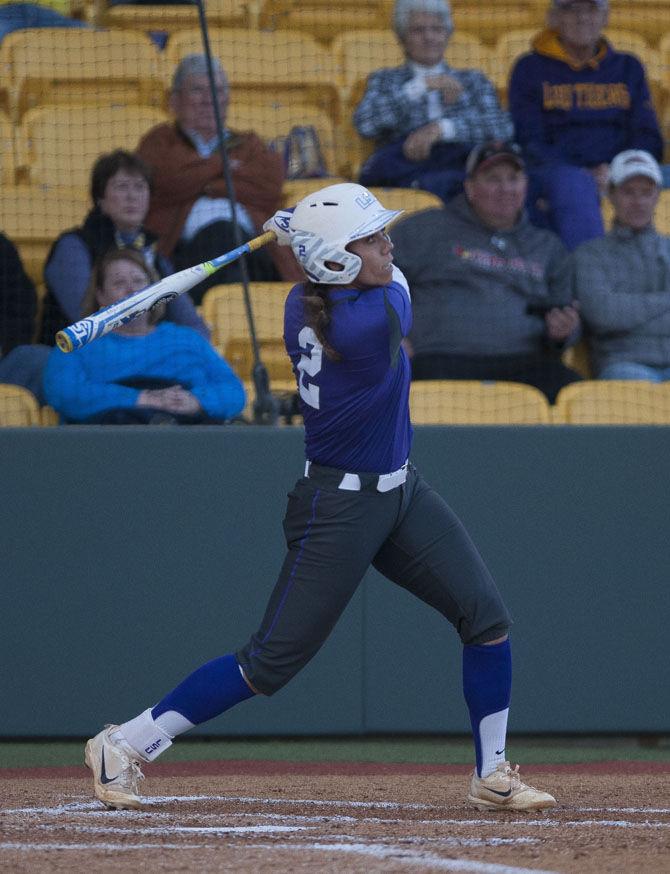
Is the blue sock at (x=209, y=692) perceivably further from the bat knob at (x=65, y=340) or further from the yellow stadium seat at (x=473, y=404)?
the yellow stadium seat at (x=473, y=404)

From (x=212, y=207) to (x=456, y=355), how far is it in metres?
1.34

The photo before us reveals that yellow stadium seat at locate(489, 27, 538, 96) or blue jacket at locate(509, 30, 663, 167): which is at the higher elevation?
yellow stadium seat at locate(489, 27, 538, 96)

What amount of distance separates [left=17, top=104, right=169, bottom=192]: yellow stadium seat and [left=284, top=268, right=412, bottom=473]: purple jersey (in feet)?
11.7

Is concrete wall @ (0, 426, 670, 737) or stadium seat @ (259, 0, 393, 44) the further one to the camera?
stadium seat @ (259, 0, 393, 44)

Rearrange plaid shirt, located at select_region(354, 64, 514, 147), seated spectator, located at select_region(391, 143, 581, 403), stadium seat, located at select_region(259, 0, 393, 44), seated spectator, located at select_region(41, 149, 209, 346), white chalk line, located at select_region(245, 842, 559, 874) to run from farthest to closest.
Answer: stadium seat, located at select_region(259, 0, 393, 44) → plaid shirt, located at select_region(354, 64, 514, 147) → seated spectator, located at select_region(391, 143, 581, 403) → seated spectator, located at select_region(41, 149, 209, 346) → white chalk line, located at select_region(245, 842, 559, 874)

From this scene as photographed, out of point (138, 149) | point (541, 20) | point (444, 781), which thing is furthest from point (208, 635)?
point (541, 20)

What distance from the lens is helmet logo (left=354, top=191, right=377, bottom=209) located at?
12.2 feet

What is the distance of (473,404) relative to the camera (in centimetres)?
591

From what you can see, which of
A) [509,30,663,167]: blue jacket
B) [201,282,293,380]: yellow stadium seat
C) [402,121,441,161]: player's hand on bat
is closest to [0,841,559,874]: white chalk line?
[201,282,293,380]: yellow stadium seat

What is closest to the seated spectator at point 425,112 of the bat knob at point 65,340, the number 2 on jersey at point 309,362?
the number 2 on jersey at point 309,362

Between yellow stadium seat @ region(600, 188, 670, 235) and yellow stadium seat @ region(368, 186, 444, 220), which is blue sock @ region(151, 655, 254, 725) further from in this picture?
yellow stadium seat @ region(600, 188, 670, 235)

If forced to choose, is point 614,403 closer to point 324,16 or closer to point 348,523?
point 348,523

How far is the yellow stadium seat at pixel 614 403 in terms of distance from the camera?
235 inches

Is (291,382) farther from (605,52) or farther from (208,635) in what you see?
(605,52)
